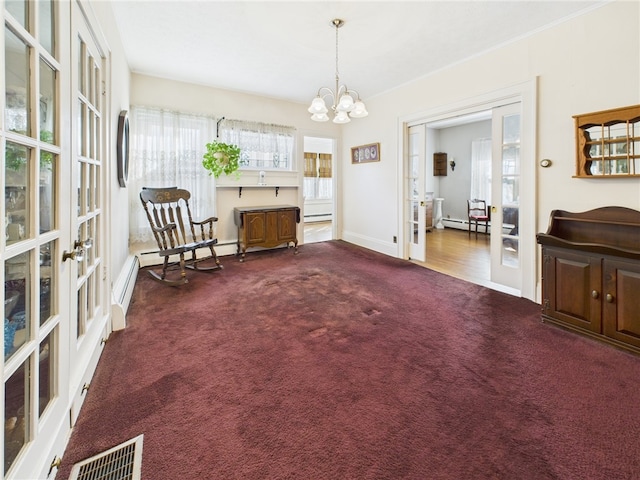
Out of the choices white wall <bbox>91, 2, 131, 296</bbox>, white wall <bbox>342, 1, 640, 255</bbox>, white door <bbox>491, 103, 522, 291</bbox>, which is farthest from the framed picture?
white wall <bbox>91, 2, 131, 296</bbox>

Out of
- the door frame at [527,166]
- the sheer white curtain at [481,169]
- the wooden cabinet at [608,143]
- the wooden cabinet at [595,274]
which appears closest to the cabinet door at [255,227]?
the door frame at [527,166]

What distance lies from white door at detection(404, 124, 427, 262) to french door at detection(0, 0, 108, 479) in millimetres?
3999

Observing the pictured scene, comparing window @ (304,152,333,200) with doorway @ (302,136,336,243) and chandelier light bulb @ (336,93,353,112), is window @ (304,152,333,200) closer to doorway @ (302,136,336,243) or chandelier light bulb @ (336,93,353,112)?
doorway @ (302,136,336,243)

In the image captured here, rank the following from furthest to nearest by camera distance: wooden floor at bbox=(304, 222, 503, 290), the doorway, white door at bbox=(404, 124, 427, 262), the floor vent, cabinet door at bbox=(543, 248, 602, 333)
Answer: the doorway < white door at bbox=(404, 124, 427, 262) < wooden floor at bbox=(304, 222, 503, 290) < cabinet door at bbox=(543, 248, 602, 333) < the floor vent

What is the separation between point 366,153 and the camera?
5.55 meters

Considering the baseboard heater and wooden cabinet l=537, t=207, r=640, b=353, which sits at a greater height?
the baseboard heater

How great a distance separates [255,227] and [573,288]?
393 centimetres

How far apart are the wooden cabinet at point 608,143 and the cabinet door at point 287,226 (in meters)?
3.73

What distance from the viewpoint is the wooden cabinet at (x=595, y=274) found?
218cm

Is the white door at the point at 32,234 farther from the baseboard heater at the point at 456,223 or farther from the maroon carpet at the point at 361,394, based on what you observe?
the baseboard heater at the point at 456,223

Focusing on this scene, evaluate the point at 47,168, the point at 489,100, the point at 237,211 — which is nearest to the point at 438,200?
the point at 489,100

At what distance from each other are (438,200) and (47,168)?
8168 millimetres

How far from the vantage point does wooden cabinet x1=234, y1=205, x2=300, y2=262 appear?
16.1 ft

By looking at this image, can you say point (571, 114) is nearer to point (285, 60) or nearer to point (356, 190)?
point (285, 60)
